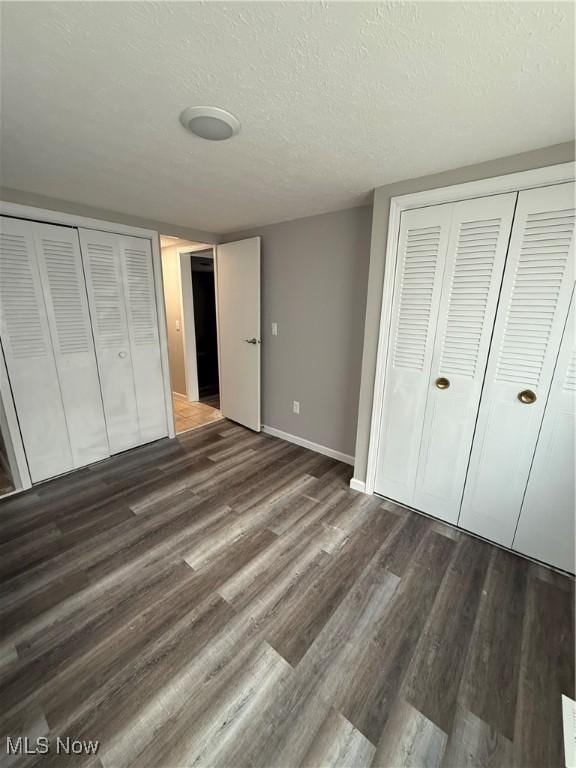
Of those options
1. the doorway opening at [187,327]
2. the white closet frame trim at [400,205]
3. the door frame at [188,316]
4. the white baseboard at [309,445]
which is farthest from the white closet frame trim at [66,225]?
the white closet frame trim at [400,205]

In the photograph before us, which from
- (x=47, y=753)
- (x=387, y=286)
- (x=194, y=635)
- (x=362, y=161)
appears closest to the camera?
(x=47, y=753)

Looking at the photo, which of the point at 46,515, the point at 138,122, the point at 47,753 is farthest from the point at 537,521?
the point at 46,515

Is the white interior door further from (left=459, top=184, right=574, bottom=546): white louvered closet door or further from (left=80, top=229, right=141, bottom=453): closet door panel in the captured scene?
(left=80, top=229, right=141, bottom=453): closet door panel

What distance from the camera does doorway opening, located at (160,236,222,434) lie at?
3.77 metres

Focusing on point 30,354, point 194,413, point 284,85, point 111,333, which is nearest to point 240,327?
point 111,333

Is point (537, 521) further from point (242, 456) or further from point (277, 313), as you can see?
point (277, 313)

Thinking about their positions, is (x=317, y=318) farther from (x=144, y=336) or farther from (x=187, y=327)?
Result: (x=187, y=327)

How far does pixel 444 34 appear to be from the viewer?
84cm

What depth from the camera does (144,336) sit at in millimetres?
2879

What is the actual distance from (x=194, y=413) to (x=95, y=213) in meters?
2.37

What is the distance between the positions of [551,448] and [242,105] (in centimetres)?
216

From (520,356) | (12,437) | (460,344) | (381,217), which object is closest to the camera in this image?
(520,356)

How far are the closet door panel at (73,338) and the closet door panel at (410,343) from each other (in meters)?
2.42

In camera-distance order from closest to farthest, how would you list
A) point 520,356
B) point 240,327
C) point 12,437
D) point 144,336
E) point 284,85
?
point 284,85, point 520,356, point 12,437, point 144,336, point 240,327
